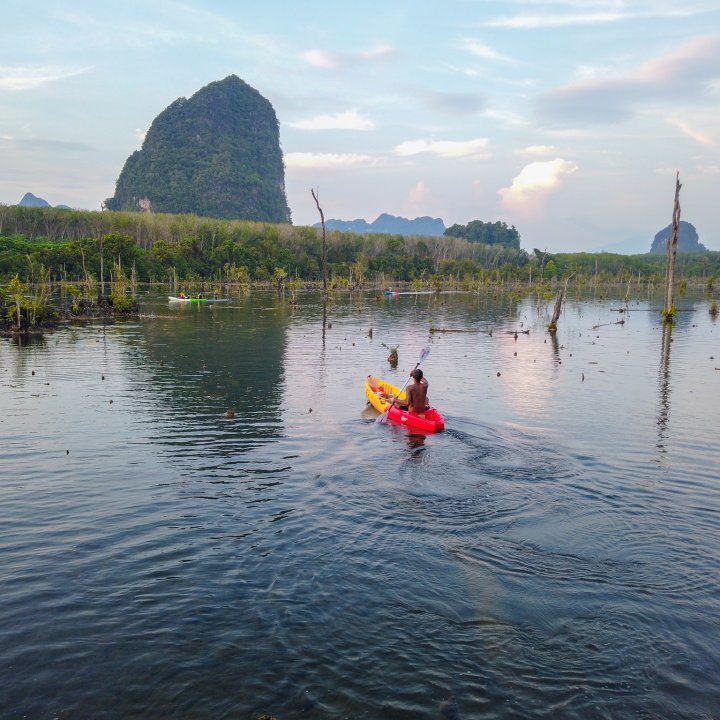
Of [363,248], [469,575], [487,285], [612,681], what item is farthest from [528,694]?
[363,248]

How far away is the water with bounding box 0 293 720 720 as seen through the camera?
7.33m

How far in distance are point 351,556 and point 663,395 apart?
741 inches

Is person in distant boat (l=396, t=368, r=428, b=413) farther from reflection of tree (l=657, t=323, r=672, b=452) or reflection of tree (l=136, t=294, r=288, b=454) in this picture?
reflection of tree (l=657, t=323, r=672, b=452)

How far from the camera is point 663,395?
2486 cm

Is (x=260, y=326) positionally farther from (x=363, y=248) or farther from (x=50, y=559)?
(x=363, y=248)

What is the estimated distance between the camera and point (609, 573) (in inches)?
396

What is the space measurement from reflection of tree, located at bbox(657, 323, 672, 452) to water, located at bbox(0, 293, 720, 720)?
20 cm

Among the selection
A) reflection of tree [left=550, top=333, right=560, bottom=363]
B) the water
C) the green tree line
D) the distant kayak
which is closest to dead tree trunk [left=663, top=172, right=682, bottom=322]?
reflection of tree [left=550, top=333, right=560, bottom=363]

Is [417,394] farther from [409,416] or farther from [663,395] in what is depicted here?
[663,395]

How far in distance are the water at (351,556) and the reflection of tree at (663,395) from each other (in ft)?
0.65

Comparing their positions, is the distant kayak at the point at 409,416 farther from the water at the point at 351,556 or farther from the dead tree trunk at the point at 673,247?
the dead tree trunk at the point at 673,247

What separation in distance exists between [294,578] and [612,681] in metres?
4.64

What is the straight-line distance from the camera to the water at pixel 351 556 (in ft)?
24.0

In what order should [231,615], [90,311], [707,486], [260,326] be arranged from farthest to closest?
[90,311] < [260,326] < [707,486] < [231,615]
